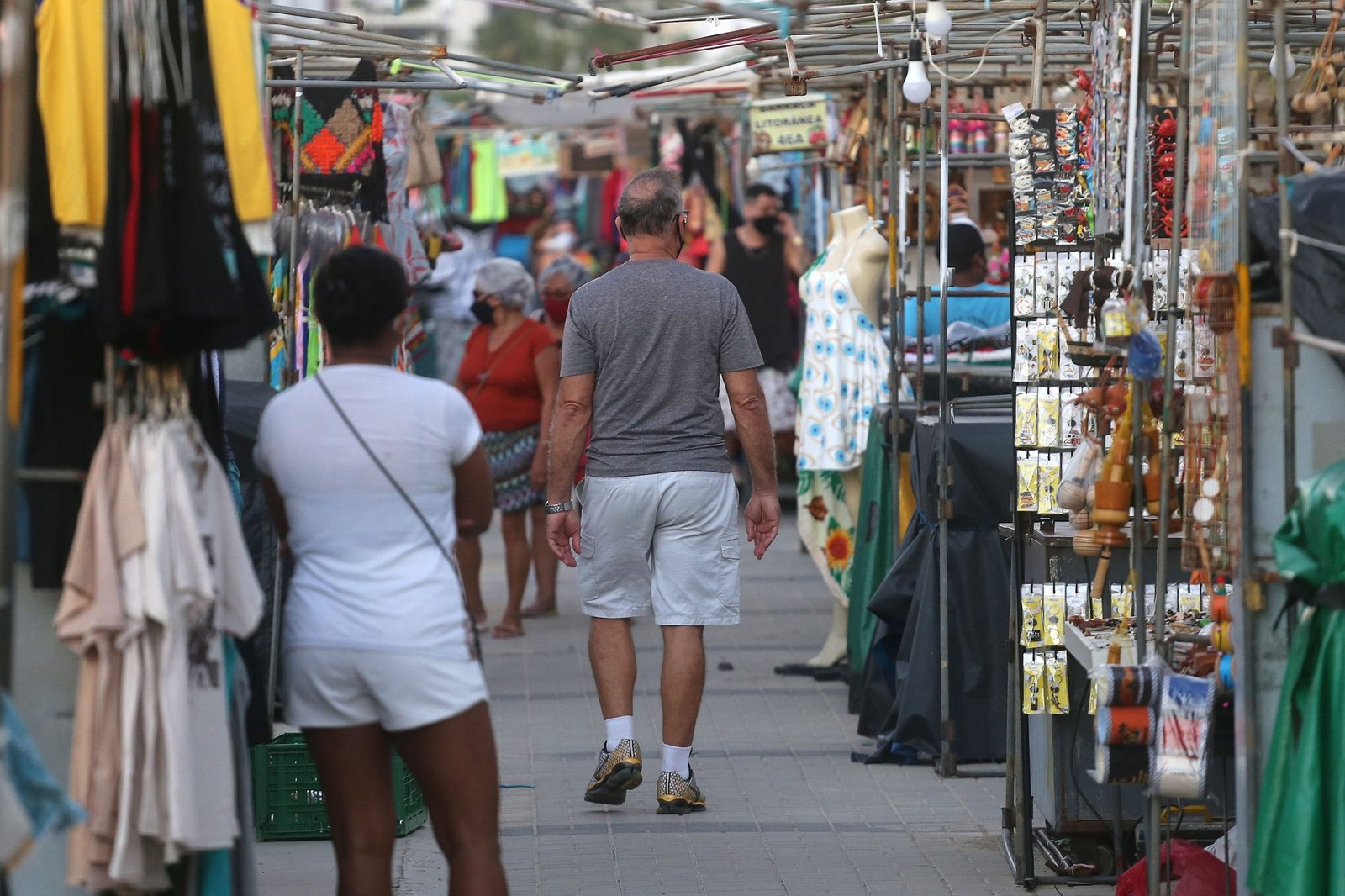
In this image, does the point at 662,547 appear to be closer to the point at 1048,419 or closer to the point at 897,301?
the point at 1048,419

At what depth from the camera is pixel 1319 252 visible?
12.7 ft

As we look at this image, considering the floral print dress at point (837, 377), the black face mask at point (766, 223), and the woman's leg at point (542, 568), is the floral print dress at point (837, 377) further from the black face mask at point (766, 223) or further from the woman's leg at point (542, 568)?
the black face mask at point (766, 223)

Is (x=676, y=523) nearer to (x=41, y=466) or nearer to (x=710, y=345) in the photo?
(x=710, y=345)

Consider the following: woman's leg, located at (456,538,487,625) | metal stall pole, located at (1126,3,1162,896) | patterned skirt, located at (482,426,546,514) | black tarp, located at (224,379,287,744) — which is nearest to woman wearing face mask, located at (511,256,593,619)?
patterned skirt, located at (482,426,546,514)

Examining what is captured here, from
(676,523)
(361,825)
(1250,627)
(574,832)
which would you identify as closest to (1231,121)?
(1250,627)

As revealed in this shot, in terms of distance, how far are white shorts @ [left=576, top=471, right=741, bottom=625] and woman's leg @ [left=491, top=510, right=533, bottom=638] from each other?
361 cm

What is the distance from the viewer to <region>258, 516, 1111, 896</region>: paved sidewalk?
18.4 ft

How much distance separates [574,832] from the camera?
6.16 metres

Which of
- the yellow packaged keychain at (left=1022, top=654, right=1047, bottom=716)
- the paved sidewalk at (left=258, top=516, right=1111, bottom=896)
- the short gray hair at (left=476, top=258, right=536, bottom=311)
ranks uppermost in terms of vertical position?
the short gray hair at (left=476, top=258, right=536, bottom=311)

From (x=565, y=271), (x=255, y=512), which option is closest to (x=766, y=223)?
(x=565, y=271)

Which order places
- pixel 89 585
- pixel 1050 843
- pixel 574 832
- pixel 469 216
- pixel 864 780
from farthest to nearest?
pixel 469 216, pixel 864 780, pixel 574 832, pixel 1050 843, pixel 89 585

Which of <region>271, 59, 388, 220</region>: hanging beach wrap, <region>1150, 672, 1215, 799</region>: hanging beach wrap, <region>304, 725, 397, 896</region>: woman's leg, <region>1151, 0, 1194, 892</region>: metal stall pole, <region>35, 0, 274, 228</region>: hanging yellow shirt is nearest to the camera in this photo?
<region>35, 0, 274, 228</region>: hanging yellow shirt

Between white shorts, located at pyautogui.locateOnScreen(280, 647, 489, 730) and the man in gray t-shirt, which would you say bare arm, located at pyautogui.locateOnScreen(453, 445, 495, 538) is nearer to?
white shorts, located at pyautogui.locateOnScreen(280, 647, 489, 730)

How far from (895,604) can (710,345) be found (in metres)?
1.43
